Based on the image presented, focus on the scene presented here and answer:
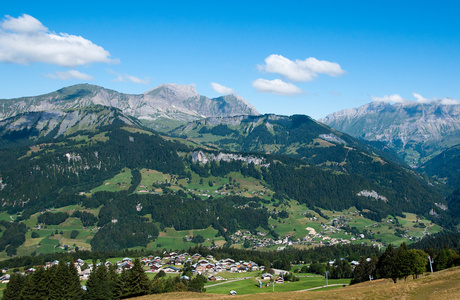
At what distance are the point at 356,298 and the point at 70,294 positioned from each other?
61921 millimetres

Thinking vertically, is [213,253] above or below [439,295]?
below

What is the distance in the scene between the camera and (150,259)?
158875mm

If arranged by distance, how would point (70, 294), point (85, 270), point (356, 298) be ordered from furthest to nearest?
point (85, 270), point (70, 294), point (356, 298)

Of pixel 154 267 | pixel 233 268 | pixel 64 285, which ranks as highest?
pixel 64 285

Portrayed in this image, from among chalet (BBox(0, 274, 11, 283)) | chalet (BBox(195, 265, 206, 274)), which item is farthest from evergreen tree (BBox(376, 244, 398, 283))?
chalet (BBox(0, 274, 11, 283))

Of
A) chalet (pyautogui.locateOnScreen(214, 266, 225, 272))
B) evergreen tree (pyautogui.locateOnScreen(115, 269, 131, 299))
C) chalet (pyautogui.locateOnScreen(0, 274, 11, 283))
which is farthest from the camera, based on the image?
chalet (pyautogui.locateOnScreen(214, 266, 225, 272))

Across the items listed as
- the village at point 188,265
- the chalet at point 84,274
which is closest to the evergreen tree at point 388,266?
the village at point 188,265

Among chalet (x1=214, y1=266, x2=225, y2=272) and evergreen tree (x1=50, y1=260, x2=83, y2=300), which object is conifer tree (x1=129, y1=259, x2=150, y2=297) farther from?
chalet (x1=214, y1=266, x2=225, y2=272)

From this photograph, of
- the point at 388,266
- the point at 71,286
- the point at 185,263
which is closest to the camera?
the point at 71,286

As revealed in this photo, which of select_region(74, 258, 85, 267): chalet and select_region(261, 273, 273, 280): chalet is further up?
select_region(74, 258, 85, 267): chalet

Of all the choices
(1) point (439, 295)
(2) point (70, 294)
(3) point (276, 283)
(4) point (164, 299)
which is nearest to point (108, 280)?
(2) point (70, 294)

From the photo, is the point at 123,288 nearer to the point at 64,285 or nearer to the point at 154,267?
the point at 64,285

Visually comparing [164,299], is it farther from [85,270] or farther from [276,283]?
[85,270]

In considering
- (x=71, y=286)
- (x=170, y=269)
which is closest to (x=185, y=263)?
(x=170, y=269)
